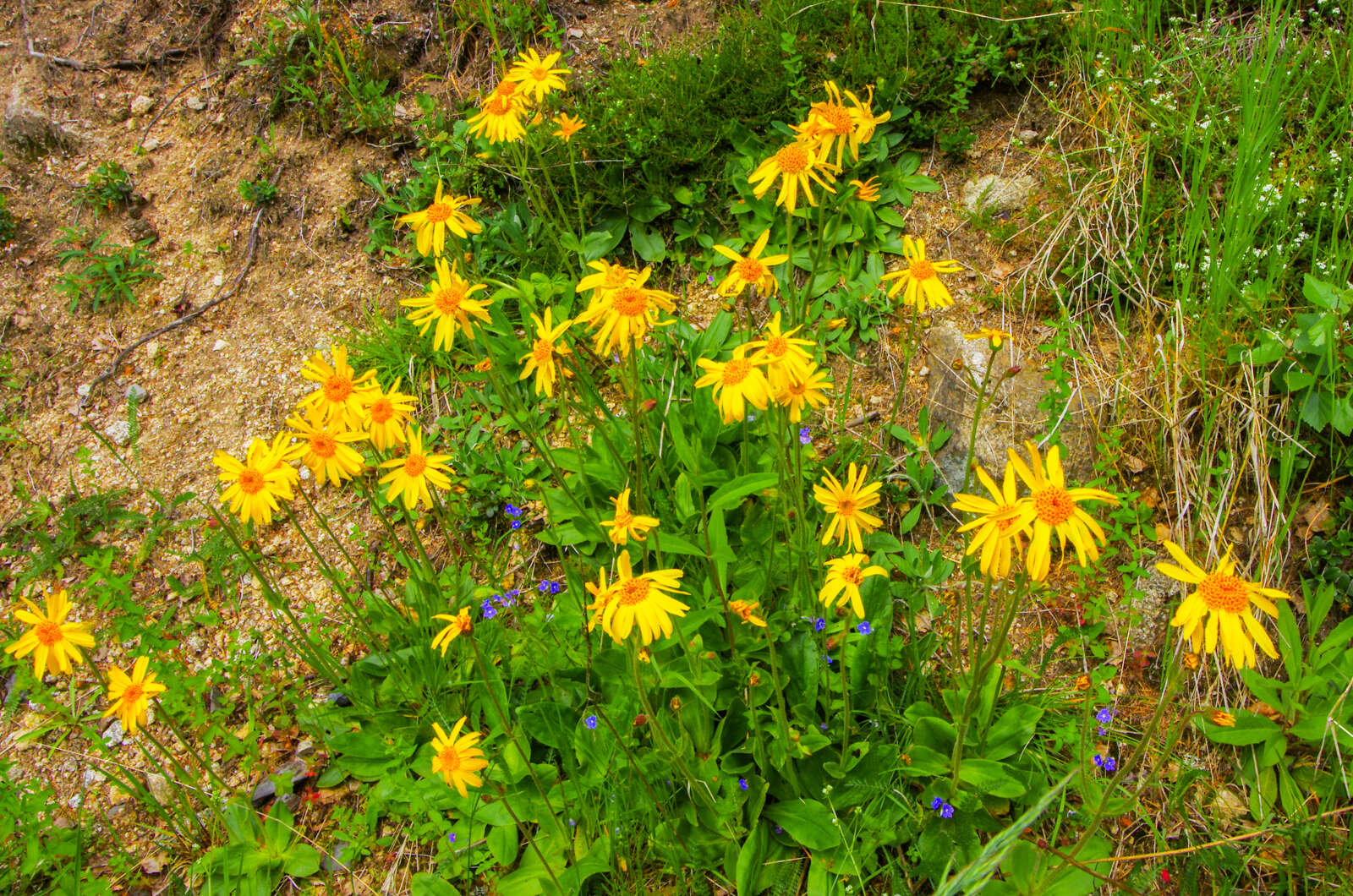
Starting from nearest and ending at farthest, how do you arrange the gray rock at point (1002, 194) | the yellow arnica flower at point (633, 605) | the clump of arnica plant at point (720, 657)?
the yellow arnica flower at point (633, 605) < the clump of arnica plant at point (720, 657) < the gray rock at point (1002, 194)

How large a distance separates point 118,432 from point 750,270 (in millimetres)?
3543

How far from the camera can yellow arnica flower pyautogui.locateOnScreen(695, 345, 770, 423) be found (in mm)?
2055

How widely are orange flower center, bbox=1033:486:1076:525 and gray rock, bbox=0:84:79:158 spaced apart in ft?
19.3

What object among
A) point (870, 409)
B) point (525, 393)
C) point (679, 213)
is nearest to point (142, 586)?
point (525, 393)

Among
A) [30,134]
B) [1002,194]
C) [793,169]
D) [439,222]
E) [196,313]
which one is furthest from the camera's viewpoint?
[30,134]

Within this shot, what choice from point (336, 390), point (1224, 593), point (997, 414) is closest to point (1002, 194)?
point (997, 414)

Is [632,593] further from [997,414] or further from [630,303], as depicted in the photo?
[997,414]

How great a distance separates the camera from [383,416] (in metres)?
2.54

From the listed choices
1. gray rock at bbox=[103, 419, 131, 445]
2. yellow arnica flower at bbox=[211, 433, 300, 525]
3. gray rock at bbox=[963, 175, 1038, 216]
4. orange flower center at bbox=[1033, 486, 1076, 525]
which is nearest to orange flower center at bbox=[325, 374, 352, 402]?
yellow arnica flower at bbox=[211, 433, 300, 525]

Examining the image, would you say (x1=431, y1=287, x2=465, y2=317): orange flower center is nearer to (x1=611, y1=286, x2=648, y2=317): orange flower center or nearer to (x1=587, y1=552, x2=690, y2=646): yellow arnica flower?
(x1=611, y1=286, x2=648, y2=317): orange flower center

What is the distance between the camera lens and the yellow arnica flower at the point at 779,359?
2062mm

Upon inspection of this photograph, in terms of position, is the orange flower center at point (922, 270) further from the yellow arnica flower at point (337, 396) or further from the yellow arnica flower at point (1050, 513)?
the yellow arnica flower at point (337, 396)

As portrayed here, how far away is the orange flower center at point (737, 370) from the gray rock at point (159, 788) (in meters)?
2.62

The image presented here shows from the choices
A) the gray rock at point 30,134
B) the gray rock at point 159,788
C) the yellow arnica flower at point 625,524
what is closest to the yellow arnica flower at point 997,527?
the yellow arnica flower at point 625,524
